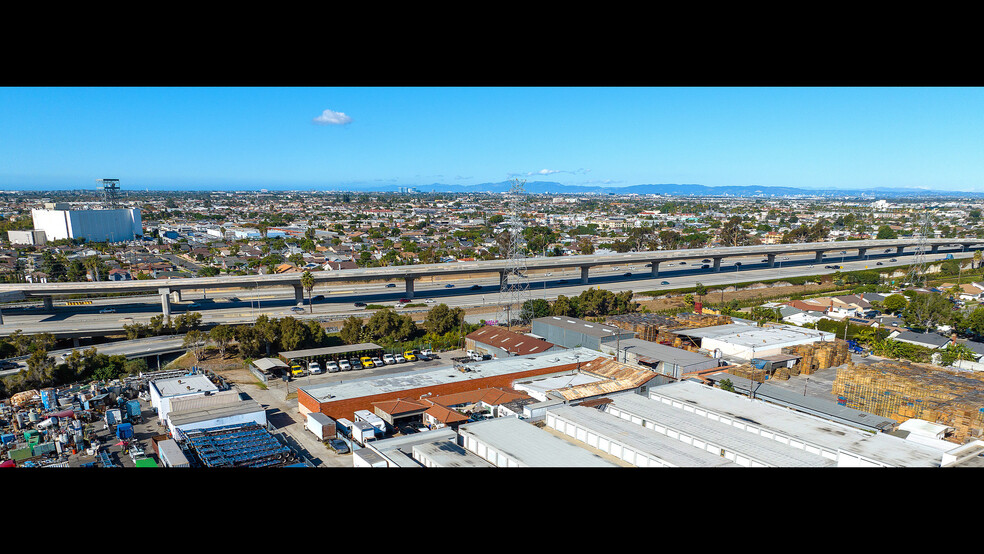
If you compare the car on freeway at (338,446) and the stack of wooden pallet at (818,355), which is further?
the stack of wooden pallet at (818,355)

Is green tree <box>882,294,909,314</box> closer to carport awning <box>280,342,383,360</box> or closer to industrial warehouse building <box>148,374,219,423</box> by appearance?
carport awning <box>280,342,383,360</box>

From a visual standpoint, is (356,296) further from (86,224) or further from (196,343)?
(86,224)

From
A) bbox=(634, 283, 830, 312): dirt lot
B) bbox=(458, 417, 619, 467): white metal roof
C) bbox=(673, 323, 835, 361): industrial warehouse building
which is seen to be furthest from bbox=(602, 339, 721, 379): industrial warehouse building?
bbox=(634, 283, 830, 312): dirt lot

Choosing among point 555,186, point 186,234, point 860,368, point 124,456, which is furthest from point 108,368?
point 555,186

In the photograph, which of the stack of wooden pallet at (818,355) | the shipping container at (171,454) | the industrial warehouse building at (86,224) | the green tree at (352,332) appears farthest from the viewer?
the industrial warehouse building at (86,224)

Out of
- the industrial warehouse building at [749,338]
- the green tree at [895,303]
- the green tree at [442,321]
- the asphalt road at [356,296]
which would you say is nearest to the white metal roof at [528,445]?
the industrial warehouse building at [749,338]

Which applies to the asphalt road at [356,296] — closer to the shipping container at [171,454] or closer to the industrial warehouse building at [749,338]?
the industrial warehouse building at [749,338]

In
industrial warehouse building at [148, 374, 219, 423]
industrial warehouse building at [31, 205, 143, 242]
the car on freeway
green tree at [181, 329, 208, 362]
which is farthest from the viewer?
industrial warehouse building at [31, 205, 143, 242]
